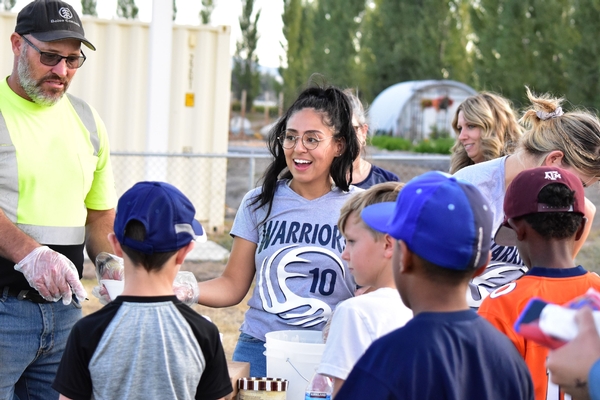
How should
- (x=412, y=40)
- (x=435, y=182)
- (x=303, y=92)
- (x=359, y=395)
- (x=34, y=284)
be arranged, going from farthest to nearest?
(x=412, y=40), (x=303, y=92), (x=34, y=284), (x=435, y=182), (x=359, y=395)

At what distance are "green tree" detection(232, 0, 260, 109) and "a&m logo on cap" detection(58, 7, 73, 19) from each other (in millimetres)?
37630

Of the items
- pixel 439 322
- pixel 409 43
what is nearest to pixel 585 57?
pixel 409 43

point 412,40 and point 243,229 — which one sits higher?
point 412,40

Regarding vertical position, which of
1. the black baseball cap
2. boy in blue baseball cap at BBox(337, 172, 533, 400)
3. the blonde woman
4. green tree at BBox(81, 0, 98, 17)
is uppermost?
green tree at BBox(81, 0, 98, 17)

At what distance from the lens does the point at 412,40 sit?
37.3 meters

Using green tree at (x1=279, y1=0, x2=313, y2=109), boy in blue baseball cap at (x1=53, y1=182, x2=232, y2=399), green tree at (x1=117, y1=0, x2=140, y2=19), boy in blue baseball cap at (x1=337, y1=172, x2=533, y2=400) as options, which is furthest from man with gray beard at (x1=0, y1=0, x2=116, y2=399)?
green tree at (x1=279, y1=0, x2=313, y2=109)

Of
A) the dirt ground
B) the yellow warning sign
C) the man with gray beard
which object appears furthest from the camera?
the yellow warning sign

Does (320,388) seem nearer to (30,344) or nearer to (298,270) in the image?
(298,270)

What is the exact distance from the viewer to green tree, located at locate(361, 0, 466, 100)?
35.5 meters

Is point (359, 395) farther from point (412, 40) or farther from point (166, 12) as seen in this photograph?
point (412, 40)

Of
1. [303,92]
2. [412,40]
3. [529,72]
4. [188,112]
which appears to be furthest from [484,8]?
[303,92]

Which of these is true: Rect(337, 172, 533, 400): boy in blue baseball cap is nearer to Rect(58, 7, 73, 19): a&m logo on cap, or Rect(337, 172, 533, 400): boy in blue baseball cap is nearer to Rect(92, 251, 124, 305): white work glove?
Rect(92, 251, 124, 305): white work glove

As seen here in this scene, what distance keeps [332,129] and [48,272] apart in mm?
1337

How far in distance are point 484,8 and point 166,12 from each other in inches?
971
